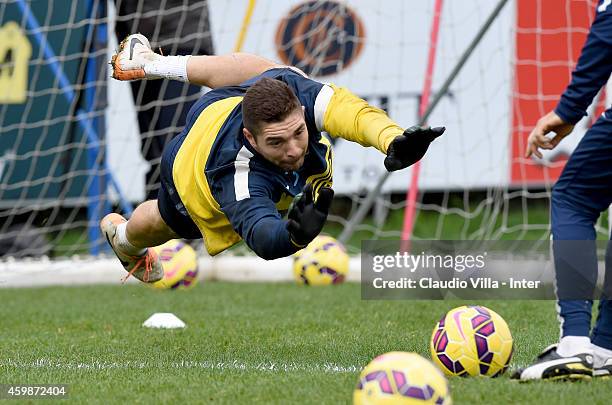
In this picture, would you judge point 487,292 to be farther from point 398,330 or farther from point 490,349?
point 490,349

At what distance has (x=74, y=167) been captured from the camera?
10.1 m

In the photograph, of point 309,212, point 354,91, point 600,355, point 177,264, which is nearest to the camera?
point 309,212

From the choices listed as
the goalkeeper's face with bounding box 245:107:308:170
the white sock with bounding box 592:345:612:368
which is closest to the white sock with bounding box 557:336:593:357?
the white sock with bounding box 592:345:612:368

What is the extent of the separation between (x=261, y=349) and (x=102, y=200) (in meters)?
4.46

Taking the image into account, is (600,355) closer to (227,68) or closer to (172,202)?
(172,202)

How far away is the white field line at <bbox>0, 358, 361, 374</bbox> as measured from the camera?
166 inches

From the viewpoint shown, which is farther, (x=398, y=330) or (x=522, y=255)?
(x=522, y=255)

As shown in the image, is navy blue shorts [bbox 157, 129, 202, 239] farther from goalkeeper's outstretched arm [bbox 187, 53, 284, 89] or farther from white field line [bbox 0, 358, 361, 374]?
white field line [bbox 0, 358, 361, 374]

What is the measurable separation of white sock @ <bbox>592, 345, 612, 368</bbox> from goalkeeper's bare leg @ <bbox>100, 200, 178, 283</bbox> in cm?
226

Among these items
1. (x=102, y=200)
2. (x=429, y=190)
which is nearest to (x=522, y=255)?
(x=429, y=190)

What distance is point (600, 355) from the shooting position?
391 cm

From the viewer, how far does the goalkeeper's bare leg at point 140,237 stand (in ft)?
17.6

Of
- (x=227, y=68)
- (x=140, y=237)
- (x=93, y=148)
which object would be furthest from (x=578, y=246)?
(x=93, y=148)

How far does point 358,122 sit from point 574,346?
116 centimetres
